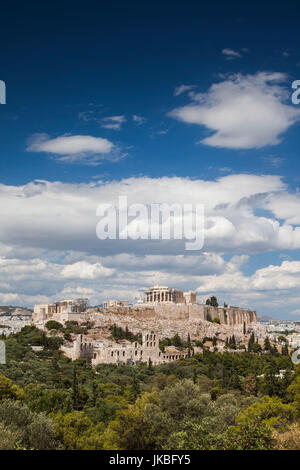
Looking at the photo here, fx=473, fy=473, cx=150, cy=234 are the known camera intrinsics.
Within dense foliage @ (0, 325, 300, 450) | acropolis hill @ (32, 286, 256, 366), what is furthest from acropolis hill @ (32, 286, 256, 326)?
dense foliage @ (0, 325, 300, 450)

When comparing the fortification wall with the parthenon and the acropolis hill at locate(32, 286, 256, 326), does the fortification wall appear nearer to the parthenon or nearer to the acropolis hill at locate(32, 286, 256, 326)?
the acropolis hill at locate(32, 286, 256, 326)

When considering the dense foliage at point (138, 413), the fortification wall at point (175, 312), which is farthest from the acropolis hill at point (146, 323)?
the dense foliage at point (138, 413)

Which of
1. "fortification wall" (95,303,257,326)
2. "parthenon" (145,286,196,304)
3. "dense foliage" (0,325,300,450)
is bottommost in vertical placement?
"dense foliage" (0,325,300,450)

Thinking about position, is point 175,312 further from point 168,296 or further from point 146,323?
point 168,296

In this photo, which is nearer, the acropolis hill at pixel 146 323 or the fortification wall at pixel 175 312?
the acropolis hill at pixel 146 323

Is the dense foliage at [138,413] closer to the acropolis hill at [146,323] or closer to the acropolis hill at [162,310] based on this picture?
the acropolis hill at [146,323]

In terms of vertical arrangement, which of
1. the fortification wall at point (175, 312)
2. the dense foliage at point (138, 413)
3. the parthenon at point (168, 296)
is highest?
the parthenon at point (168, 296)

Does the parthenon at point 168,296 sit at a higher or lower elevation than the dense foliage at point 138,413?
higher
